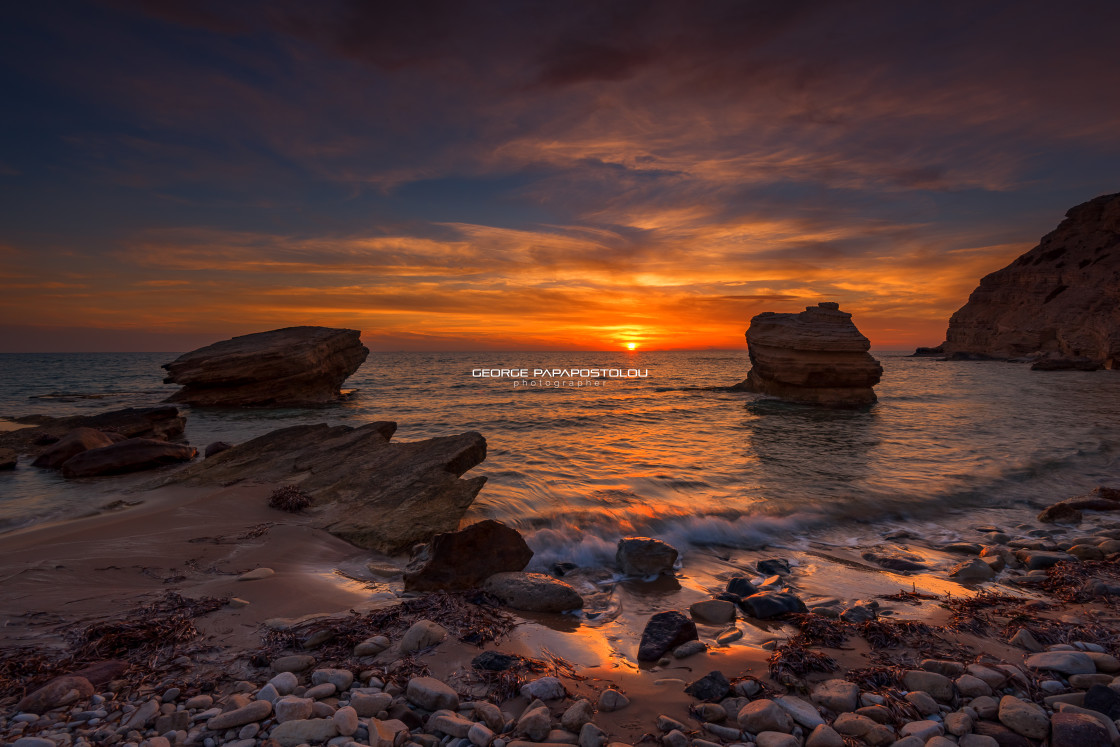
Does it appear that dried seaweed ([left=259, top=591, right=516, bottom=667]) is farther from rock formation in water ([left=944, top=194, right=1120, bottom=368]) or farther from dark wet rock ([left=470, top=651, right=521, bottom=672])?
rock formation in water ([left=944, top=194, right=1120, bottom=368])

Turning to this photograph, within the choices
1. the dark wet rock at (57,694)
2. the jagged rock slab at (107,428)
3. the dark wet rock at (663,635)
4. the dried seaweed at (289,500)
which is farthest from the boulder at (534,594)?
the jagged rock slab at (107,428)

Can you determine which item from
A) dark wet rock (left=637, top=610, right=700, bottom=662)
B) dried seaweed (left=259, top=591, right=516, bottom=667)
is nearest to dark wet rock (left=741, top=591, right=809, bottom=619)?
dark wet rock (left=637, top=610, right=700, bottom=662)

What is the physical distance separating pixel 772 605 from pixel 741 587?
2.21 ft

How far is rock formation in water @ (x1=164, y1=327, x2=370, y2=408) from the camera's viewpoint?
27.1m

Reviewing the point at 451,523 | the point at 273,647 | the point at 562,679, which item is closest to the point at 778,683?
the point at 562,679

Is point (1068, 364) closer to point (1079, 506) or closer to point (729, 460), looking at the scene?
point (1079, 506)

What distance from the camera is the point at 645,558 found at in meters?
6.25

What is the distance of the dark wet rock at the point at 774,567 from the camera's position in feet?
20.6

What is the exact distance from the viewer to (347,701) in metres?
3.03

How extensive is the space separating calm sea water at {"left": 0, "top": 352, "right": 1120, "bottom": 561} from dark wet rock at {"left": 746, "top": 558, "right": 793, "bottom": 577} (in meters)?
1.39

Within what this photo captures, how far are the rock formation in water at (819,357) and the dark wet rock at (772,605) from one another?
82.1 feet

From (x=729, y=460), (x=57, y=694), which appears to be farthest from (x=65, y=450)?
(x=729, y=460)

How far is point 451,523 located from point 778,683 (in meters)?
4.83

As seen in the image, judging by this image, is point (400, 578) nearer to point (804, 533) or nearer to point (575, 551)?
point (575, 551)
